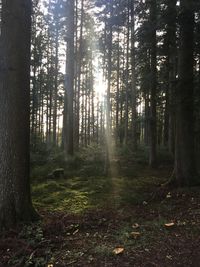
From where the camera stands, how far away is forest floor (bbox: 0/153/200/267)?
4941 mm

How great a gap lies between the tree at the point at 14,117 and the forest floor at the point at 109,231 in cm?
60

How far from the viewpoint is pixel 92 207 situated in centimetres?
867

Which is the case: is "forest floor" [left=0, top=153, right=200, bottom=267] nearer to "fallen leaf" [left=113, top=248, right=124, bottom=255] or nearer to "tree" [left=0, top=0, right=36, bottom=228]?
"fallen leaf" [left=113, top=248, right=124, bottom=255]

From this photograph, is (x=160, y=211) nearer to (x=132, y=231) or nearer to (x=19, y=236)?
(x=132, y=231)

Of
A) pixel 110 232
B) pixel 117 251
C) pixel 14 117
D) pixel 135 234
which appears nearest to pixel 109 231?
pixel 110 232

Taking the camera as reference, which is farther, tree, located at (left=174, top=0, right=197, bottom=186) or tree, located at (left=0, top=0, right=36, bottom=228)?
tree, located at (left=174, top=0, right=197, bottom=186)

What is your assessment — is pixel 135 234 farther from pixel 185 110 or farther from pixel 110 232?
pixel 185 110

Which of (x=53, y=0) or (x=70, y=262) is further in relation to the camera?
(x=53, y=0)

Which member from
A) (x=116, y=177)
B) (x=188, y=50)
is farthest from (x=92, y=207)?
(x=188, y=50)

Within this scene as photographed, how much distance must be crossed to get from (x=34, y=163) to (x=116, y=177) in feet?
16.3

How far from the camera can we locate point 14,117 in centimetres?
673

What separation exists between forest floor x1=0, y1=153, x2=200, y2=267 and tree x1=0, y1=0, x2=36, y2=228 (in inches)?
23.7

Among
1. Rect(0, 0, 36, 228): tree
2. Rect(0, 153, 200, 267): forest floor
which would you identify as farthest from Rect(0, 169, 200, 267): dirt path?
Rect(0, 0, 36, 228): tree

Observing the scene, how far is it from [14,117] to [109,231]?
298cm
